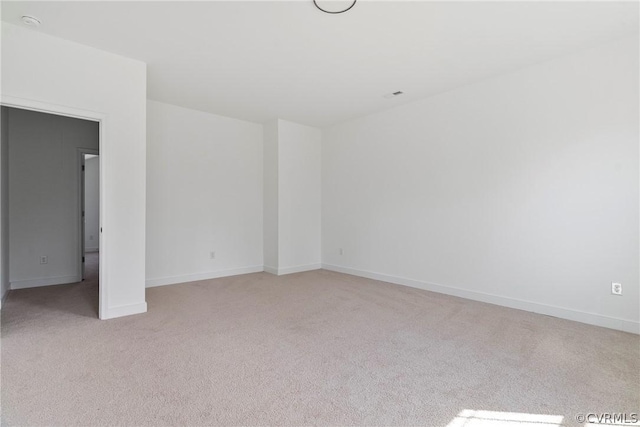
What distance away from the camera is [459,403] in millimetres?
1835

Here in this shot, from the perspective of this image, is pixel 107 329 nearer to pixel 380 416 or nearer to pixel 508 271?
pixel 380 416

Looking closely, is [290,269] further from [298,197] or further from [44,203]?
[44,203]

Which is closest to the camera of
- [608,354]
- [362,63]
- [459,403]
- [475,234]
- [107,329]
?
[459,403]

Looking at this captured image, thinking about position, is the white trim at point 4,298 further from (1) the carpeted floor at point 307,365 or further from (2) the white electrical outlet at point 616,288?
(2) the white electrical outlet at point 616,288

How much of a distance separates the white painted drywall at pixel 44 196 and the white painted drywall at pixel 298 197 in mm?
2992

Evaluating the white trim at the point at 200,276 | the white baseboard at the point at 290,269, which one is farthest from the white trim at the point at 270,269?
the white trim at the point at 200,276

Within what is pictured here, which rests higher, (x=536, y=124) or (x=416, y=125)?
(x=416, y=125)

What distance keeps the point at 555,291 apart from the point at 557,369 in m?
1.41

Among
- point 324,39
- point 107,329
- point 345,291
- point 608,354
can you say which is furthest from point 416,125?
point 107,329

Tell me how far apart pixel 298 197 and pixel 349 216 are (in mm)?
969

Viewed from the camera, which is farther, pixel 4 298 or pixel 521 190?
pixel 4 298

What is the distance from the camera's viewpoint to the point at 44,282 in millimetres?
4676

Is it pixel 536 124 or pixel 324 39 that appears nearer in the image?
pixel 324 39

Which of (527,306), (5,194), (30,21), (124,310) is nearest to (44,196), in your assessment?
(5,194)
